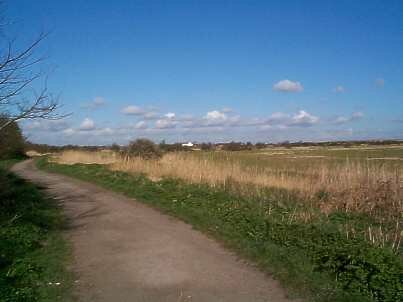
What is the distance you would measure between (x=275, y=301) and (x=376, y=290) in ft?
4.62

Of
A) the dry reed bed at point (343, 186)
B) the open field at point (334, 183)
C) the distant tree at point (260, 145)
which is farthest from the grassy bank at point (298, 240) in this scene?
the distant tree at point (260, 145)

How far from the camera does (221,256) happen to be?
24.6ft

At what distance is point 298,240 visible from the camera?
8016 mm

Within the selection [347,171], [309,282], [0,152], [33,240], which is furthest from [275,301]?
[0,152]

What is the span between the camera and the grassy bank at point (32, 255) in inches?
225

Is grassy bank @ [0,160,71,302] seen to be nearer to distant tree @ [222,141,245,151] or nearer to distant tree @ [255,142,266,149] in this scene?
distant tree @ [222,141,245,151]

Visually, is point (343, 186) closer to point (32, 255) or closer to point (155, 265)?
point (155, 265)

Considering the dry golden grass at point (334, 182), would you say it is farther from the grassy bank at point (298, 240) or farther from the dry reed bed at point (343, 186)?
the grassy bank at point (298, 240)

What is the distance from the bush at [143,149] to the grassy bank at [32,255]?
2049 centimetres

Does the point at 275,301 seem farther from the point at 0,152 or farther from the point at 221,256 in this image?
the point at 0,152

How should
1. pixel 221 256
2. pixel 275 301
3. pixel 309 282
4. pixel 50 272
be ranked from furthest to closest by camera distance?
pixel 221 256, pixel 50 272, pixel 309 282, pixel 275 301

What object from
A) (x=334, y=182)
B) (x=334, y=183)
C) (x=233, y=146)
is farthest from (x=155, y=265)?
(x=233, y=146)

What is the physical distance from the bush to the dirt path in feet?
71.3

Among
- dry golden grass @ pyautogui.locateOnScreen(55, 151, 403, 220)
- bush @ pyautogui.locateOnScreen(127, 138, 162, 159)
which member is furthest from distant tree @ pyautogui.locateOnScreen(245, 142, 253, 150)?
dry golden grass @ pyautogui.locateOnScreen(55, 151, 403, 220)
